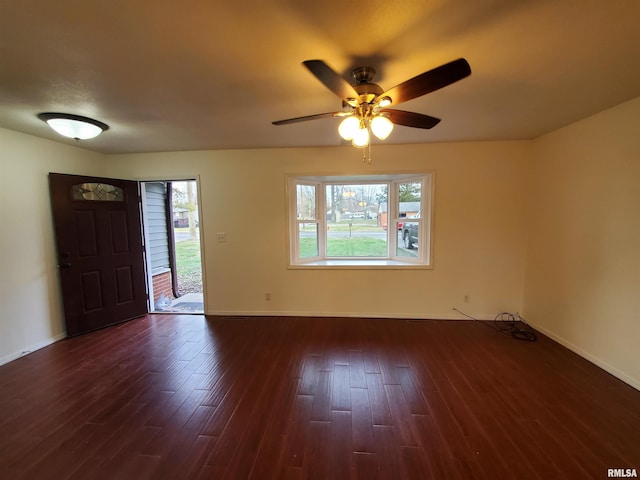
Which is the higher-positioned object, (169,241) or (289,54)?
(289,54)

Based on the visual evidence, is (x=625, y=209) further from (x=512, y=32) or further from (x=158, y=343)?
(x=158, y=343)

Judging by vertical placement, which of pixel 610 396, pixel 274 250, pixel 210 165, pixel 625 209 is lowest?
pixel 610 396

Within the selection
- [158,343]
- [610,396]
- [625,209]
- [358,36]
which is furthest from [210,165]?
[610,396]

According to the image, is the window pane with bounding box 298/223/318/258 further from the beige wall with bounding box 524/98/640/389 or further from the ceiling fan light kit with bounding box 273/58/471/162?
the beige wall with bounding box 524/98/640/389

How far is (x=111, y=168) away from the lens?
11.7 ft

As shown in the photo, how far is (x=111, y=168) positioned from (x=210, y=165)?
4.83 feet

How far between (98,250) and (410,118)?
3.96m

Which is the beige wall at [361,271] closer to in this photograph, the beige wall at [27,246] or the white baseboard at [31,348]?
the beige wall at [27,246]

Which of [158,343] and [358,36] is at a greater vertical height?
[358,36]

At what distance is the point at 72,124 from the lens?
2.20 meters

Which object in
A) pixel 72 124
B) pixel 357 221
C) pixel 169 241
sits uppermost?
pixel 72 124

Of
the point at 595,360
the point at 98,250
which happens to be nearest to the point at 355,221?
the point at 595,360

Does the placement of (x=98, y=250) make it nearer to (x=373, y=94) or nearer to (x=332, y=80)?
(x=332, y=80)

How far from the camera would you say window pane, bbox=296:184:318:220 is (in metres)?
3.69
